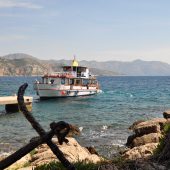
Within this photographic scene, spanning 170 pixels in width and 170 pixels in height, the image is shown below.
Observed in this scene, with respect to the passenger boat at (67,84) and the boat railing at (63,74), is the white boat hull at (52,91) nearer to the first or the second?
the passenger boat at (67,84)

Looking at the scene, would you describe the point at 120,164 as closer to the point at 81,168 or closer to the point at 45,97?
the point at 81,168

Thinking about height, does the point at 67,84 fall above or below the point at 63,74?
below

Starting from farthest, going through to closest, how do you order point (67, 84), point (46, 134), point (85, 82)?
point (85, 82) < point (67, 84) < point (46, 134)

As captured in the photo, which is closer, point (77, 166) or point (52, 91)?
point (77, 166)

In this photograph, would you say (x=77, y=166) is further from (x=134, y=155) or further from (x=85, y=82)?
(x=85, y=82)

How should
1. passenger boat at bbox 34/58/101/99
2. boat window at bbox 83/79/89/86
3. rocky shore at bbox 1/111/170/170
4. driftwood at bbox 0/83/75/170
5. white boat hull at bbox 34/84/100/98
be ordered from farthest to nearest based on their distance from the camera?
1. boat window at bbox 83/79/89/86
2. passenger boat at bbox 34/58/101/99
3. white boat hull at bbox 34/84/100/98
4. rocky shore at bbox 1/111/170/170
5. driftwood at bbox 0/83/75/170

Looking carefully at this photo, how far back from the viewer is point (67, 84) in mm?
67125

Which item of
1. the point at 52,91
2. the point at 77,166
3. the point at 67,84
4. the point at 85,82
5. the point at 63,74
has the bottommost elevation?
the point at 52,91

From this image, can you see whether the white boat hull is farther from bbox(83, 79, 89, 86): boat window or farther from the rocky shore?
the rocky shore

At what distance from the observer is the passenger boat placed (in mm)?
65062

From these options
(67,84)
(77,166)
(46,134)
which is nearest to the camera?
(46,134)

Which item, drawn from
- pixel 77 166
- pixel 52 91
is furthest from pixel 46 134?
pixel 52 91

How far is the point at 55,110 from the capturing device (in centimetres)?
5047

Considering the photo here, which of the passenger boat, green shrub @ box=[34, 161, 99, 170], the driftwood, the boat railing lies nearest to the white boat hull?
the passenger boat
